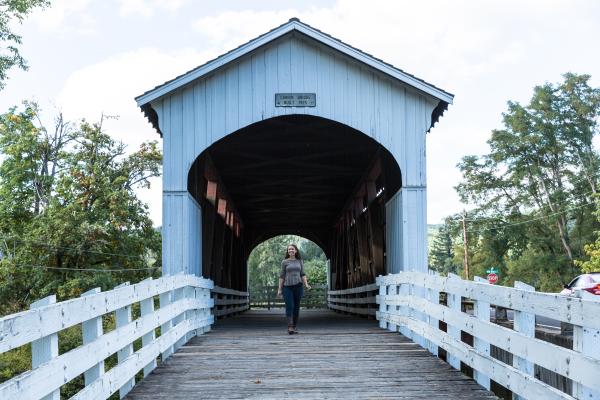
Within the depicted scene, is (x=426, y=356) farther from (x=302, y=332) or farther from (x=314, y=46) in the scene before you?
(x=314, y=46)

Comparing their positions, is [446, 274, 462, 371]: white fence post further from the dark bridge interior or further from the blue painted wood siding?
the dark bridge interior

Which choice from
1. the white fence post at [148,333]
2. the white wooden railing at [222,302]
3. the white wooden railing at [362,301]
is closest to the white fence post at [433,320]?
the white fence post at [148,333]

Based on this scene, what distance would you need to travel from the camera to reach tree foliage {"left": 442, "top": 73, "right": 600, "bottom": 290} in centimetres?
4041

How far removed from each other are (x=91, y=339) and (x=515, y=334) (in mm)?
2609

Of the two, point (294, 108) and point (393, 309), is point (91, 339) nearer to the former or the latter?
point (393, 309)

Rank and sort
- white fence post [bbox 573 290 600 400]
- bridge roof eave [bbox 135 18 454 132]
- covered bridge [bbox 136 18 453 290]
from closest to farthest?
white fence post [bbox 573 290 600 400] < bridge roof eave [bbox 135 18 454 132] < covered bridge [bbox 136 18 453 290]

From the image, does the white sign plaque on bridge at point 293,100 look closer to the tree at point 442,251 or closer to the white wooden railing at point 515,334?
the white wooden railing at point 515,334

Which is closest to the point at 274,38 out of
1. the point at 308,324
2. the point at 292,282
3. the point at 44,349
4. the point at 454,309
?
the point at 292,282

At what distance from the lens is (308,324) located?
13.7 meters

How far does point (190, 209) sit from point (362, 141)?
4158 millimetres

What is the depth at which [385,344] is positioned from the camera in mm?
8859

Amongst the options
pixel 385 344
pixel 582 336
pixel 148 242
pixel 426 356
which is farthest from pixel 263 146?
pixel 148 242

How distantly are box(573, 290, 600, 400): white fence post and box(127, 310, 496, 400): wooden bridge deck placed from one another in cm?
182

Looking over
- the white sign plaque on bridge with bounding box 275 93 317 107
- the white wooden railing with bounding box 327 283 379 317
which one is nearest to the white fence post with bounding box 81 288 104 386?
the white sign plaque on bridge with bounding box 275 93 317 107
